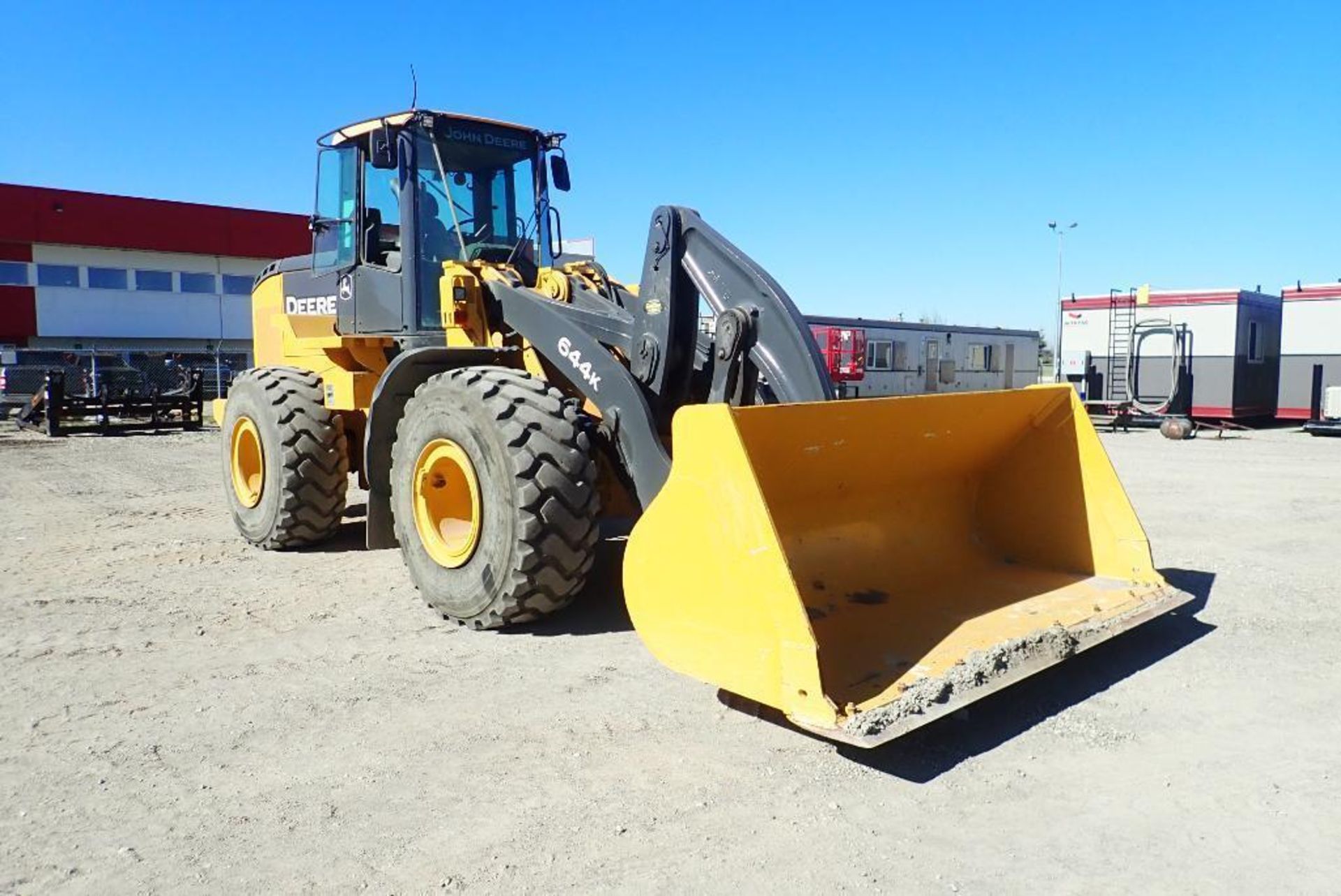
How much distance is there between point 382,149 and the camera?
589cm

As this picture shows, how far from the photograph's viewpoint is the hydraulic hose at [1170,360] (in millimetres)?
20328

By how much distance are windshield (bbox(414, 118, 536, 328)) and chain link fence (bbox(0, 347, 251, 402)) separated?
13449 millimetres

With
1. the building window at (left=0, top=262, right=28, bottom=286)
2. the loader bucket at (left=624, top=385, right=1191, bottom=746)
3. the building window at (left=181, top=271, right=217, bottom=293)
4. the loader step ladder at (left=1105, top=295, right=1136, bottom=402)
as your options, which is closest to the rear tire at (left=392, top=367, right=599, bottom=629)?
the loader bucket at (left=624, top=385, right=1191, bottom=746)

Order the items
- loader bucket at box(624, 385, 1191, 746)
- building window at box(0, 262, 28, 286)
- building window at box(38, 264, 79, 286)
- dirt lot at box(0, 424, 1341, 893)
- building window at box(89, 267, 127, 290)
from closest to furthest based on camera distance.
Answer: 1. dirt lot at box(0, 424, 1341, 893)
2. loader bucket at box(624, 385, 1191, 746)
3. building window at box(0, 262, 28, 286)
4. building window at box(38, 264, 79, 286)
5. building window at box(89, 267, 127, 290)

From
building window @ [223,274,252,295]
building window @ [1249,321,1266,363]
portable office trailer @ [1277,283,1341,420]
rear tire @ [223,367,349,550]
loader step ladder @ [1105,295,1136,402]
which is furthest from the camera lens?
building window @ [223,274,252,295]

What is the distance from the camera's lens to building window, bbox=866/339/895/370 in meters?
28.9

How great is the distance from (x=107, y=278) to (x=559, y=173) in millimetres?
26964

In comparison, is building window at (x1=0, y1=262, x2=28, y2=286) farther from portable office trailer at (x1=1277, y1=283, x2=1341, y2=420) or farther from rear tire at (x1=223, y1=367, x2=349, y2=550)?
portable office trailer at (x1=1277, y1=283, x2=1341, y2=420)

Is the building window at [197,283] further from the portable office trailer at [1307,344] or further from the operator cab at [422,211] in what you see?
the portable office trailer at [1307,344]

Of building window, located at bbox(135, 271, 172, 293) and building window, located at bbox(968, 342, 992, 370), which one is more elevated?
building window, located at bbox(135, 271, 172, 293)

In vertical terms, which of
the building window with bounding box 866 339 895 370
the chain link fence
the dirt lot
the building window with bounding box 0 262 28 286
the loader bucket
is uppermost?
the building window with bounding box 0 262 28 286

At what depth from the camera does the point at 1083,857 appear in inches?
111

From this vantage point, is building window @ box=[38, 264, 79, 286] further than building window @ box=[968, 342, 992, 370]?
No

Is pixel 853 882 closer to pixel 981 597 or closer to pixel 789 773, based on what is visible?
pixel 789 773
